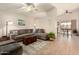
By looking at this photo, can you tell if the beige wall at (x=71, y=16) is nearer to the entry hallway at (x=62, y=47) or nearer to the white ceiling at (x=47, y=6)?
the white ceiling at (x=47, y=6)

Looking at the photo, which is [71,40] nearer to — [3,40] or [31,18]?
[31,18]

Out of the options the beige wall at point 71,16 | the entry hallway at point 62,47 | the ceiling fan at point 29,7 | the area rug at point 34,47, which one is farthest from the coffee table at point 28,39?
the beige wall at point 71,16

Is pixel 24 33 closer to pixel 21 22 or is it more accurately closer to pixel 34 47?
pixel 21 22

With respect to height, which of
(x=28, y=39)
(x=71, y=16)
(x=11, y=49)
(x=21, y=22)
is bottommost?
(x=11, y=49)

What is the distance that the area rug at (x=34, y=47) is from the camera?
6.89 feet

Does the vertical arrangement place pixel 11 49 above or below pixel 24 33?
below

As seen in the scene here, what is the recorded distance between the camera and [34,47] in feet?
6.94

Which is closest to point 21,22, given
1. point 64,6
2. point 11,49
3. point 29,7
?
point 29,7

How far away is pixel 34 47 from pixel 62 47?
55 cm

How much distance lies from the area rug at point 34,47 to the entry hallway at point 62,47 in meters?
0.06

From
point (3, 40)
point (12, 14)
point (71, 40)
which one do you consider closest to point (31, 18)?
point (12, 14)

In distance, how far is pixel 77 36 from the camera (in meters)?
2.15

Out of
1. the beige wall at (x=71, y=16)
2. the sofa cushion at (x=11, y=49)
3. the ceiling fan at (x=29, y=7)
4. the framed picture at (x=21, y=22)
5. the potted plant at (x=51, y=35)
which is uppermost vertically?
the ceiling fan at (x=29, y=7)
